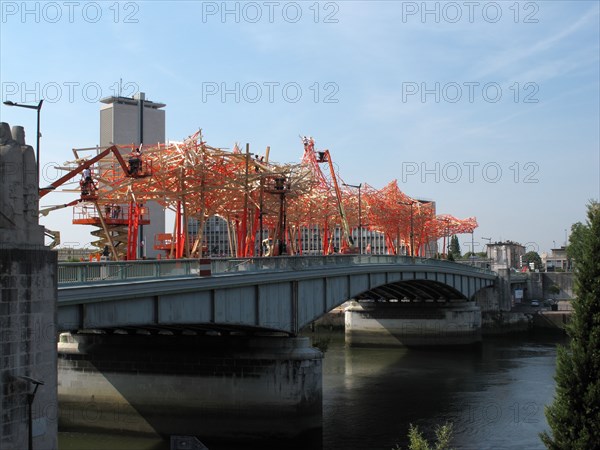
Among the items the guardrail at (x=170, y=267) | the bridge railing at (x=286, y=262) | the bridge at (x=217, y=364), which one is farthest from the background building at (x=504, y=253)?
the bridge at (x=217, y=364)

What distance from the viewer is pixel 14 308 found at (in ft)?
61.8

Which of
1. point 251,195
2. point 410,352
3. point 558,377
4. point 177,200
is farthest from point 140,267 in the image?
point 410,352

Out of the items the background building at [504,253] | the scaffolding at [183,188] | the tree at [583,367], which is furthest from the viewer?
the background building at [504,253]

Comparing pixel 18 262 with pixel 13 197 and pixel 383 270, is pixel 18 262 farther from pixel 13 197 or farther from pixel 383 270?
pixel 383 270

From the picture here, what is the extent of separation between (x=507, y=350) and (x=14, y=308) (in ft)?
193

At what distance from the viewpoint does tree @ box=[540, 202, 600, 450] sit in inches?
730

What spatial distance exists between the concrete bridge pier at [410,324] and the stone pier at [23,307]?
56960 millimetres

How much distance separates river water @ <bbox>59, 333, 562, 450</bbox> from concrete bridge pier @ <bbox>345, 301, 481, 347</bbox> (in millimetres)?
3002

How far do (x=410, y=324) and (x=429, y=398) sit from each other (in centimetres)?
3020

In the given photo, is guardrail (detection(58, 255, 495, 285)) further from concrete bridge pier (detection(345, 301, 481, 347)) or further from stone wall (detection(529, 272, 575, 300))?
stone wall (detection(529, 272, 575, 300))

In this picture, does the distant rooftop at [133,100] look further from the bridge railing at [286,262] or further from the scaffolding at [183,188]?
the bridge railing at [286,262]

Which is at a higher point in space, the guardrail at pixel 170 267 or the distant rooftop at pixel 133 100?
the distant rooftop at pixel 133 100

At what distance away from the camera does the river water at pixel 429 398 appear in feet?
112

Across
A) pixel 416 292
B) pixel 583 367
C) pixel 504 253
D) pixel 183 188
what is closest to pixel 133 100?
pixel 504 253
